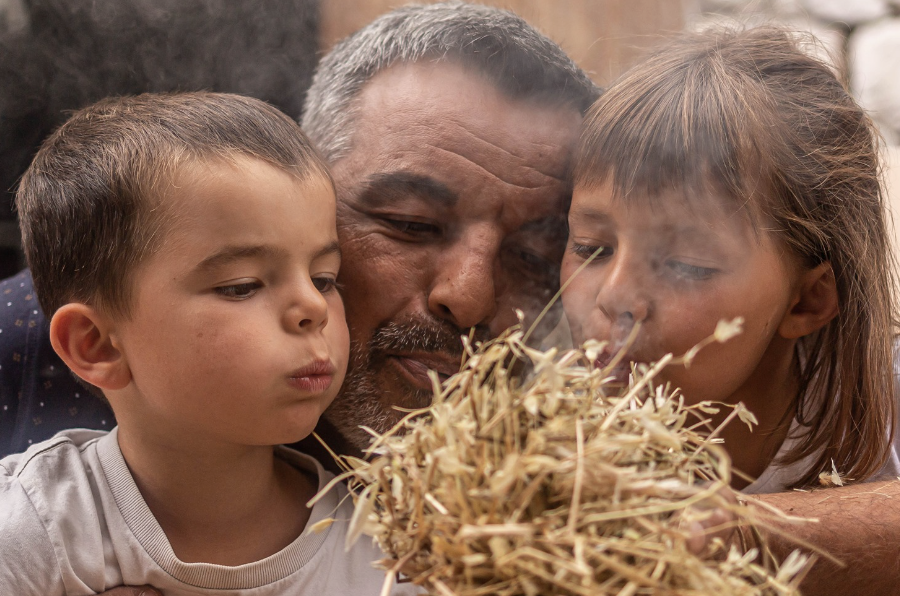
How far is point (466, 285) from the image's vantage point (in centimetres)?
180

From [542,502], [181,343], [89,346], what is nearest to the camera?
[542,502]

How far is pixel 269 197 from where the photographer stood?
1449 millimetres

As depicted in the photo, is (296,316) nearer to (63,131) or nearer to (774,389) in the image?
(63,131)

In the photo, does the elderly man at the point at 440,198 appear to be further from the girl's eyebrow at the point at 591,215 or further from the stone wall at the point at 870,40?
the stone wall at the point at 870,40

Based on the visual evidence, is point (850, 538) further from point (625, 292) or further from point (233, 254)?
point (233, 254)

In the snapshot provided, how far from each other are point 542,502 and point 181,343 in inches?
29.4

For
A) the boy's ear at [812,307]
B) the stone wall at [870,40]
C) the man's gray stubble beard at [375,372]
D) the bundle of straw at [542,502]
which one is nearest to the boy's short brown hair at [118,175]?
the man's gray stubble beard at [375,372]

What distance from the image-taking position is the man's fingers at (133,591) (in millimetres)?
1461

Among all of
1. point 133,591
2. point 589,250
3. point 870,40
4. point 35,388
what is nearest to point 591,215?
point 589,250

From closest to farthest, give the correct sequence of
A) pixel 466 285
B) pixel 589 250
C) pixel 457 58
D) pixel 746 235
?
pixel 746 235 < pixel 589 250 < pixel 466 285 < pixel 457 58

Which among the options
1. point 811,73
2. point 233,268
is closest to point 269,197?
point 233,268

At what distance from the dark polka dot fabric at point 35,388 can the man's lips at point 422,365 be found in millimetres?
817

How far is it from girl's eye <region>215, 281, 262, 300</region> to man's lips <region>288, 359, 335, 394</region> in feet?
0.52

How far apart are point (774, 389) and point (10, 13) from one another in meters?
2.56
